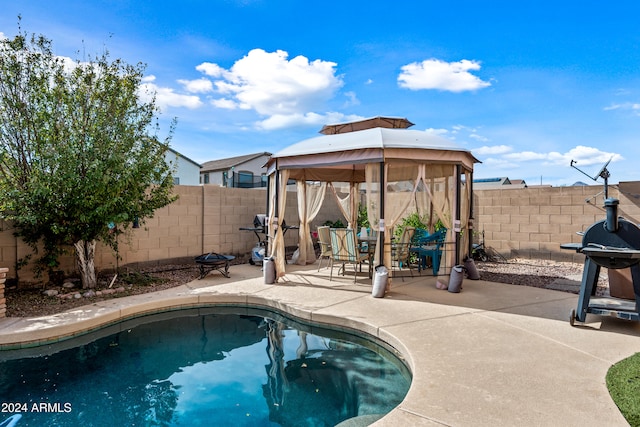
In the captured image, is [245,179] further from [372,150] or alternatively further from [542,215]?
[372,150]

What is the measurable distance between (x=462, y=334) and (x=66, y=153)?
5904mm

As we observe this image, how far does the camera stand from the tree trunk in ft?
18.9

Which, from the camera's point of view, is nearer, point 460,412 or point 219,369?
point 460,412

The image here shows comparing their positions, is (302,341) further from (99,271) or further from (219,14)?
(219,14)

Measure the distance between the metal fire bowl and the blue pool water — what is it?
2530 millimetres

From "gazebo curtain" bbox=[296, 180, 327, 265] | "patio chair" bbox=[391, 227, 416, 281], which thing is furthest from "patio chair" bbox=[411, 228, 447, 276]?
"gazebo curtain" bbox=[296, 180, 327, 265]

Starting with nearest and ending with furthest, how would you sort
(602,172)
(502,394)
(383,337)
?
(502,394), (383,337), (602,172)

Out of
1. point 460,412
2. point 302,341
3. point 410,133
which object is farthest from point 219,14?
point 460,412

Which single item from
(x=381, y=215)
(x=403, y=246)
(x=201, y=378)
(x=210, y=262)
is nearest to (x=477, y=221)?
(x=403, y=246)

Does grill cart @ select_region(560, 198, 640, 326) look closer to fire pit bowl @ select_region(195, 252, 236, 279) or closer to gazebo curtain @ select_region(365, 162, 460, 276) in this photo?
gazebo curtain @ select_region(365, 162, 460, 276)

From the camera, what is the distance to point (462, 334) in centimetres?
384

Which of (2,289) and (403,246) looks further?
(403,246)

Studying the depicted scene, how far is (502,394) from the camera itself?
8.43 feet

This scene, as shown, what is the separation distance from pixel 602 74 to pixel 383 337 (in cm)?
792
